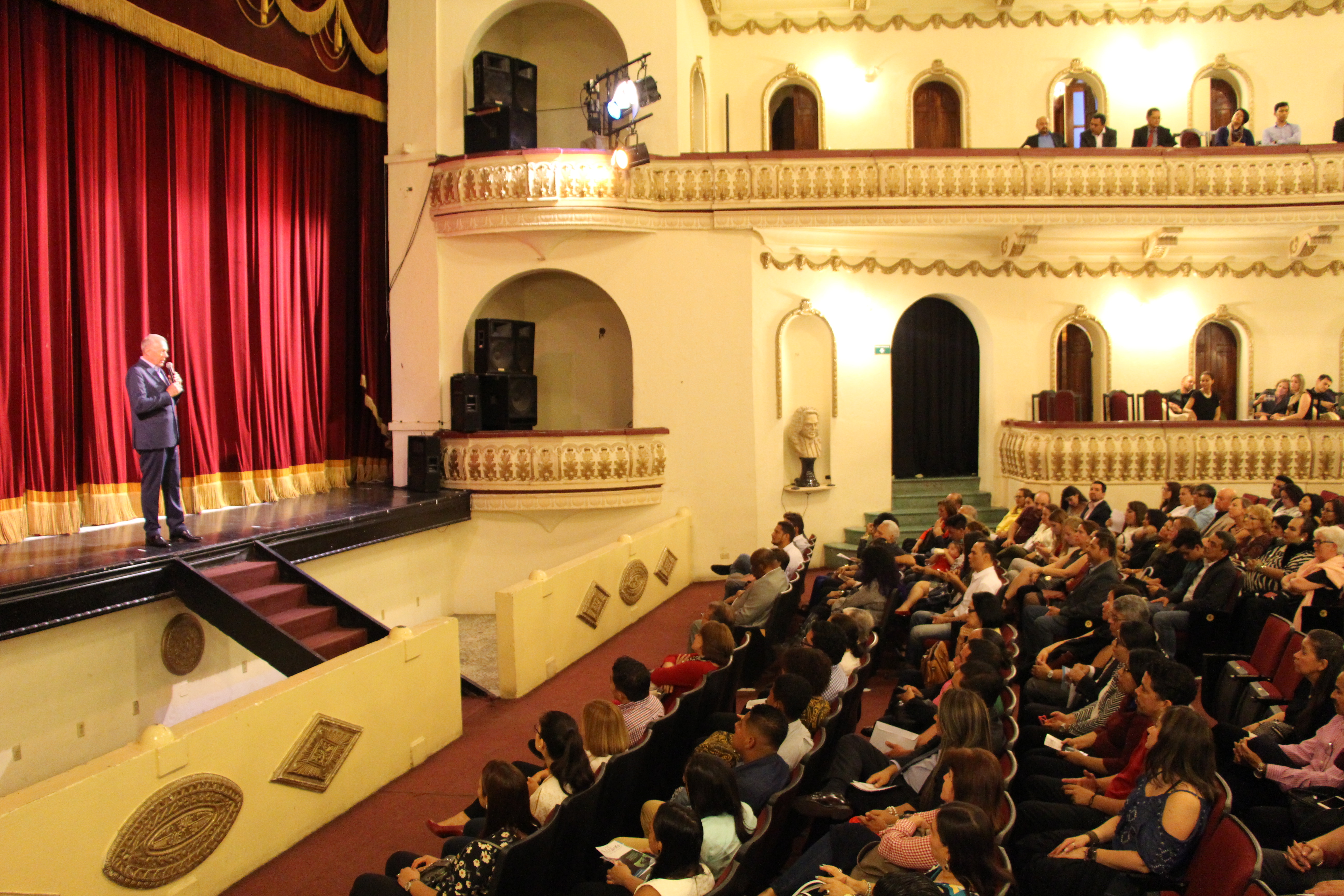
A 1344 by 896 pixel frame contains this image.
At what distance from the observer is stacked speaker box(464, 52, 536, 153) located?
35.0 feet

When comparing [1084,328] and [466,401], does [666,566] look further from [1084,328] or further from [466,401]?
[1084,328]

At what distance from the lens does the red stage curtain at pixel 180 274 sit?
292 inches

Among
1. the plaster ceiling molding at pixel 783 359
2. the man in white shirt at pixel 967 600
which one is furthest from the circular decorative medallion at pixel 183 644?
the plaster ceiling molding at pixel 783 359

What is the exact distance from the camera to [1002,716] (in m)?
4.21

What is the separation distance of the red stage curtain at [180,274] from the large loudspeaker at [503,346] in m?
1.28

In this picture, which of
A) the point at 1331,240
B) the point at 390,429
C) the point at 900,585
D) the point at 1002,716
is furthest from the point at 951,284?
the point at 1002,716

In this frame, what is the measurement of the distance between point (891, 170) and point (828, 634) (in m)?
7.27

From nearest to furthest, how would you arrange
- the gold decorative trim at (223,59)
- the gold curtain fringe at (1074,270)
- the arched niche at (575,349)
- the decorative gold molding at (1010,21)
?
the gold decorative trim at (223,59) < the gold curtain fringe at (1074,270) < the arched niche at (575,349) < the decorative gold molding at (1010,21)

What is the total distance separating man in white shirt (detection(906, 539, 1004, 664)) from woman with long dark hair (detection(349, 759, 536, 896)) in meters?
3.41

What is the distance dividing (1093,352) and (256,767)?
11.7m

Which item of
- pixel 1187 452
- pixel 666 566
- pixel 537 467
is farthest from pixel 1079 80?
pixel 537 467

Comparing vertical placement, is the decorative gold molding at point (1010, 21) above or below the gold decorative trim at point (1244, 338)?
above

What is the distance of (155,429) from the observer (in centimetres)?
689

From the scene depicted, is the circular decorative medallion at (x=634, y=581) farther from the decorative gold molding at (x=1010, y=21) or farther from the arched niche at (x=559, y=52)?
the decorative gold molding at (x=1010, y=21)
